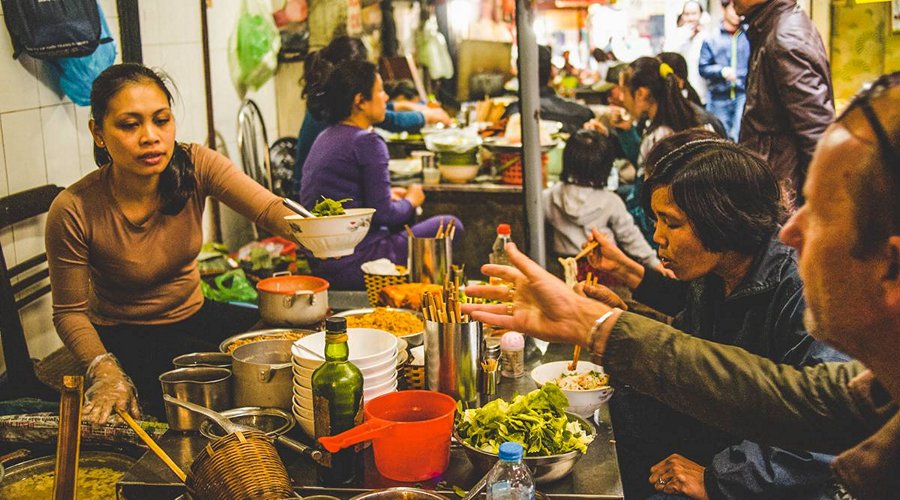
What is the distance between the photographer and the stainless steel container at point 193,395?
2.45 meters

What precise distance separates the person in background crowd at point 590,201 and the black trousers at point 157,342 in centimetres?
249

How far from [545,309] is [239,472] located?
0.80 metres

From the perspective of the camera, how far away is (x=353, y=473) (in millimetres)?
2168

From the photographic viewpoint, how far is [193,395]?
98.6 inches

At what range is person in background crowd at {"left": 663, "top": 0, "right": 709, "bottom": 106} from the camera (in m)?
11.4

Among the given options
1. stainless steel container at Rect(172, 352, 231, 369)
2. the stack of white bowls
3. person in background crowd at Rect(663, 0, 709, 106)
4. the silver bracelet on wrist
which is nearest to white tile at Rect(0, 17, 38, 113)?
stainless steel container at Rect(172, 352, 231, 369)

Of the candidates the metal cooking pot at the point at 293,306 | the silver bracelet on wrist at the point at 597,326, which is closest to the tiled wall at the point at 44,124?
the metal cooking pot at the point at 293,306

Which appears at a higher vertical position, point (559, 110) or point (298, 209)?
point (559, 110)

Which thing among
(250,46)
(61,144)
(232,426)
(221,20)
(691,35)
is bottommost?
(232,426)

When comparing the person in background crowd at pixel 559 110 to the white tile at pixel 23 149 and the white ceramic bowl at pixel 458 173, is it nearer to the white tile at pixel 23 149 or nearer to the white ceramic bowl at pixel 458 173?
the white ceramic bowl at pixel 458 173

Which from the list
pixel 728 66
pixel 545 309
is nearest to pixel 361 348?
pixel 545 309

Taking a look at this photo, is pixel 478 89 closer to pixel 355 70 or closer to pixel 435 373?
pixel 355 70

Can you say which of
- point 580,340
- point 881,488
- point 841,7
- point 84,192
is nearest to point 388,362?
point 580,340

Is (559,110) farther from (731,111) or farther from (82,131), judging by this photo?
(82,131)
